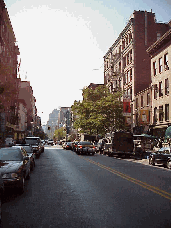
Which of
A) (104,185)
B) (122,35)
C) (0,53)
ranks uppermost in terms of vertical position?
(122,35)

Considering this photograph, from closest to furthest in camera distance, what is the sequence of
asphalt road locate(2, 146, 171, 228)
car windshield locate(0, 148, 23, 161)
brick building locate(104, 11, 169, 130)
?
asphalt road locate(2, 146, 171, 228), car windshield locate(0, 148, 23, 161), brick building locate(104, 11, 169, 130)

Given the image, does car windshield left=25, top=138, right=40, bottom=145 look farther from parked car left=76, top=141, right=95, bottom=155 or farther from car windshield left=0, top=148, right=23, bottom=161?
car windshield left=0, top=148, right=23, bottom=161

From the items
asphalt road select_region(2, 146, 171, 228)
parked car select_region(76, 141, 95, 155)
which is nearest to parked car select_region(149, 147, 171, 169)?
asphalt road select_region(2, 146, 171, 228)

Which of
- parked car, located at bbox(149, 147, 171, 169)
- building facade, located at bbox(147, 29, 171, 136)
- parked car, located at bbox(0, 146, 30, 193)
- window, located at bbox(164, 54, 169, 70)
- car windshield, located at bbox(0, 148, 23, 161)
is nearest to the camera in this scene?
parked car, located at bbox(0, 146, 30, 193)

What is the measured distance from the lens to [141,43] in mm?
52875

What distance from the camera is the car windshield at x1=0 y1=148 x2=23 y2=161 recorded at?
36.9 feet

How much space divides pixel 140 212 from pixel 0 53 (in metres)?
44.2

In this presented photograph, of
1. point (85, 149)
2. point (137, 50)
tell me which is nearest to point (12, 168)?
point (85, 149)

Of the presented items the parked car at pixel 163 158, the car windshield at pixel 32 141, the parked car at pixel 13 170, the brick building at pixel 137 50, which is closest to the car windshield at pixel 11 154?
the parked car at pixel 13 170

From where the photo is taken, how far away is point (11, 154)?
38.1ft

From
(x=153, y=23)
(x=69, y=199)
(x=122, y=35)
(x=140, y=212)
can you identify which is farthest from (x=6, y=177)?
(x=122, y=35)

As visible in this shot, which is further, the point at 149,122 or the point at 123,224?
the point at 149,122

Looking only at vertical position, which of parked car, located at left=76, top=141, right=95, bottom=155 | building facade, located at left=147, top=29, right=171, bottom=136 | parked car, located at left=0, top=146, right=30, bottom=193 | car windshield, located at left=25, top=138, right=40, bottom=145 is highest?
building facade, located at left=147, top=29, right=171, bottom=136

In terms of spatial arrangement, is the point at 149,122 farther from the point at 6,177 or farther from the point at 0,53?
the point at 6,177
